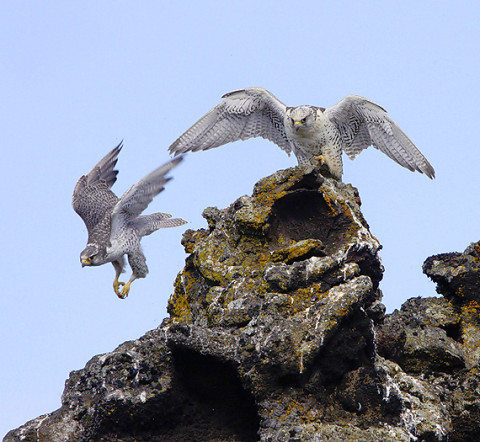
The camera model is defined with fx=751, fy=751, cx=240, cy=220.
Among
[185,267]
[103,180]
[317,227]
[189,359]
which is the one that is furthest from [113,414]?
[103,180]

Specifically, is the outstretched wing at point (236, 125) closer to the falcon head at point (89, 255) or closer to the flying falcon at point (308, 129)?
the flying falcon at point (308, 129)

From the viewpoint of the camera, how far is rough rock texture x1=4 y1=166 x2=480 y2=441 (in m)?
6.18

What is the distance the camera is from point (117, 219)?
9.77 meters

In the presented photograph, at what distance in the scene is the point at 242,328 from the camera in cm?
666

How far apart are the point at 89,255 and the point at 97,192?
5.68 feet

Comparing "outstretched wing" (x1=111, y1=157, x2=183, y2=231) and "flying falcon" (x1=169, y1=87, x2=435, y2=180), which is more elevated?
"flying falcon" (x1=169, y1=87, x2=435, y2=180)

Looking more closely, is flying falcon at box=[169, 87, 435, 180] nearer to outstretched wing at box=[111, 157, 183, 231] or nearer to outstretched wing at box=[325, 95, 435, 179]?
outstretched wing at box=[325, 95, 435, 179]

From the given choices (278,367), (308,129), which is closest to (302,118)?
(308,129)

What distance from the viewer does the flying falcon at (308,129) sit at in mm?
10406

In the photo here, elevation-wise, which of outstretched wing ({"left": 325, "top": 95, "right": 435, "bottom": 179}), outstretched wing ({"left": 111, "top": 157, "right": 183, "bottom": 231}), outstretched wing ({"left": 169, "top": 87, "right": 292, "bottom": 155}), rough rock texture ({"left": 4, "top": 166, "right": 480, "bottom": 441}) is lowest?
rough rock texture ({"left": 4, "top": 166, "right": 480, "bottom": 441})

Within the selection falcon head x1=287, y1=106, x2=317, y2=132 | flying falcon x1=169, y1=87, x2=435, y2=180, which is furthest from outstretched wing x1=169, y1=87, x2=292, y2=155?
falcon head x1=287, y1=106, x2=317, y2=132

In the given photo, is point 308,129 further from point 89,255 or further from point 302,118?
point 89,255

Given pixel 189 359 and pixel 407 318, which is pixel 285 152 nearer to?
pixel 407 318

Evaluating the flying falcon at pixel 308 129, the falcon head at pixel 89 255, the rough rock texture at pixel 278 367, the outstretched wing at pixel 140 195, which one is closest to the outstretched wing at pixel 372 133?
the flying falcon at pixel 308 129
